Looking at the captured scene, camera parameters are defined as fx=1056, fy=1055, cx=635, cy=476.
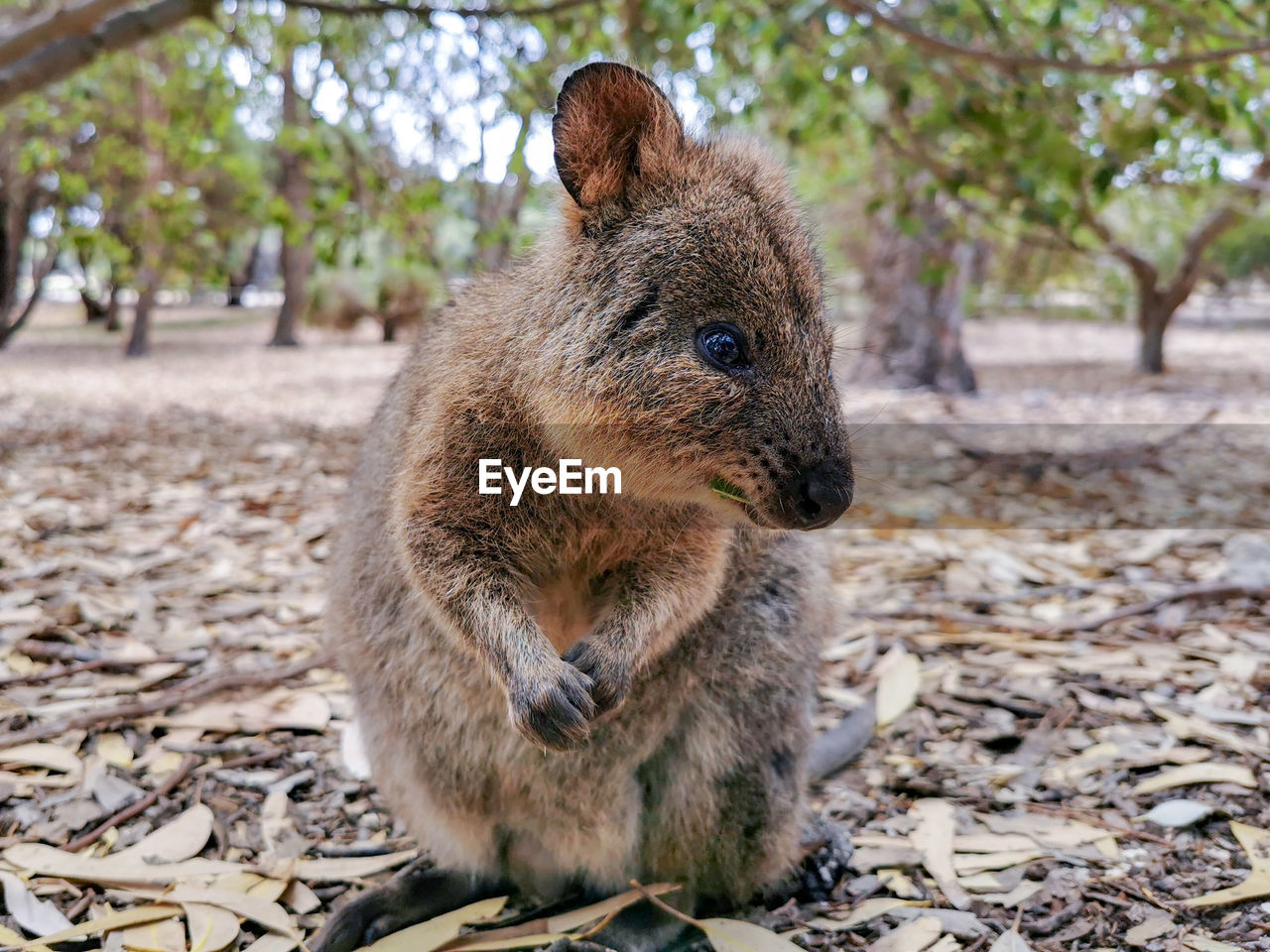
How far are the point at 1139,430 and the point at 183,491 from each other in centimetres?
586

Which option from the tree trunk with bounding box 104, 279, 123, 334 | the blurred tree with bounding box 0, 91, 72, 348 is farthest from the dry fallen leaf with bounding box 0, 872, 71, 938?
the tree trunk with bounding box 104, 279, 123, 334

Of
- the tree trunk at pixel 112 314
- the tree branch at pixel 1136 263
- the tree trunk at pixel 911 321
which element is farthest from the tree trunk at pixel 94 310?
the tree branch at pixel 1136 263

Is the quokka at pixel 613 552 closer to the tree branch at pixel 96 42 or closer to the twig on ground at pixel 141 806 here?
the twig on ground at pixel 141 806

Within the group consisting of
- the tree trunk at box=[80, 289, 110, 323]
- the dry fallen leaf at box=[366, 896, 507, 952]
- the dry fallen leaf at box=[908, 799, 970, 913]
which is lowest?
the dry fallen leaf at box=[366, 896, 507, 952]

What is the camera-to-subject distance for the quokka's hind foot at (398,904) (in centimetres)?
215

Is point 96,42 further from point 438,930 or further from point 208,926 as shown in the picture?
point 438,930

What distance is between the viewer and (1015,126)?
423 cm

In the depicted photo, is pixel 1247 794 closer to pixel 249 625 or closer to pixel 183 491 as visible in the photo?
pixel 249 625

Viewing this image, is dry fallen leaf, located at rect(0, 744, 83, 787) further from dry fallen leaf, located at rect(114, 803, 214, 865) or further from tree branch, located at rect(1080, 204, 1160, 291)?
tree branch, located at rect(1080, 204, 1160, 291)

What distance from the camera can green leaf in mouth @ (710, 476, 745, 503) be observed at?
1837mm

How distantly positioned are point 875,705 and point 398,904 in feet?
5.08

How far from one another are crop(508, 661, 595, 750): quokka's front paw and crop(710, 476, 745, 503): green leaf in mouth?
409 millimetres

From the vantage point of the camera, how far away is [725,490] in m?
1.85

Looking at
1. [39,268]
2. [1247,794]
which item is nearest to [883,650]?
[1247,794]
